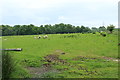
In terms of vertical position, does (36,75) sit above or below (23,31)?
below

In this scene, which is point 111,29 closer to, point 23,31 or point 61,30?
point 61,30

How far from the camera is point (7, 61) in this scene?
208 inches

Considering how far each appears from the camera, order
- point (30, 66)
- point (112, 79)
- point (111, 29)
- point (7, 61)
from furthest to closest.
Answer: point (111, 29) → point (30, 66) → point (112, 79) → point (7, 61)

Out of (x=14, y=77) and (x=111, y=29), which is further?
(x=111, y=29)

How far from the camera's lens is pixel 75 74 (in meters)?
6.61

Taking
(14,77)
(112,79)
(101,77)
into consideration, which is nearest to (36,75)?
(14,77)

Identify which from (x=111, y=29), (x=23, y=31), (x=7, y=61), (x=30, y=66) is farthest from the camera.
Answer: (x=23, y=31)

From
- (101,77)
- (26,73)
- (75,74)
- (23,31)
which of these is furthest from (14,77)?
(23,31)

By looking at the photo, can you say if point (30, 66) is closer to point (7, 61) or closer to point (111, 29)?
point (7, 61)

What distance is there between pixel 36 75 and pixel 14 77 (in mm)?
1082

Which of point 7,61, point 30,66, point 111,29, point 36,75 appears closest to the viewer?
point 7,61

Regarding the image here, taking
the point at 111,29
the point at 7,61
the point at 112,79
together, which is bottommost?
the point at 112,79

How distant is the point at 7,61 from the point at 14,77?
1.13 meters

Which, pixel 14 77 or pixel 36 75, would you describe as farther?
pixel 36 75
